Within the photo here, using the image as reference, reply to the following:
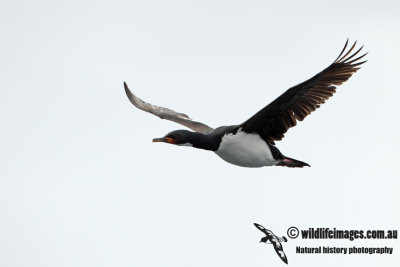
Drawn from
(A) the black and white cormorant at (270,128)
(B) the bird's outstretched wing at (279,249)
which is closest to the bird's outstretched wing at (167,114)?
(A) the black and white cormorant at (270,128)

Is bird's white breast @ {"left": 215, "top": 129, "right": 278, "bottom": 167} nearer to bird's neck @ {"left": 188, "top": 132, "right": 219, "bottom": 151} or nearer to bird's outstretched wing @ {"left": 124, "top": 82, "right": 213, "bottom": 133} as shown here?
bird's neck @ {"left": 188, "top": 132, "right": 219, "bottom": 151}

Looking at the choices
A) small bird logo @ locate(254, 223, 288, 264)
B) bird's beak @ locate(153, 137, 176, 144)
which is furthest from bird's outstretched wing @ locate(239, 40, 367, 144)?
small bird logo @ locate(254, 223, 288, 264)

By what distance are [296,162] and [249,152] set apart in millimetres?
1287

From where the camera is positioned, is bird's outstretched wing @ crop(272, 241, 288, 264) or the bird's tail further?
bird's outstretched wing @ crop(272, 241, 288, 264)

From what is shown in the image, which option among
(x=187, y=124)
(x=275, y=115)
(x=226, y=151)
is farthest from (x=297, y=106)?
(x=187, y=124)

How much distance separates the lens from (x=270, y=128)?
69.9ft

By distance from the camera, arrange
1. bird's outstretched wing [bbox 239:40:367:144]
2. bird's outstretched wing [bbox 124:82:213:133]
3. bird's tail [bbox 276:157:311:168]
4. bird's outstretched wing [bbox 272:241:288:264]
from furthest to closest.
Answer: bird's outstretched wing [bbox 272:241:288:264] → bird's outstretched wing [bbox 124:82:213:133] → bird's tail [bbox 276:157:311:168] → bird's outstretched wing [bbox 239:40:367:144]

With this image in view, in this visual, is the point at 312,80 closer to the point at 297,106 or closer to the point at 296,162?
the point at 297,106

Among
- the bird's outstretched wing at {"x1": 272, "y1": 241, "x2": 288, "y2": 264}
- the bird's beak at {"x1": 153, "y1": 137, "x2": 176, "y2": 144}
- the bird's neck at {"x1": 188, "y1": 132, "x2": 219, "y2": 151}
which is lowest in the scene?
the bird's outstretched wing at {"x1": 272, "y1": 241, "x2": 288, "y2": 264}

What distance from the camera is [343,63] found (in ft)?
66.8

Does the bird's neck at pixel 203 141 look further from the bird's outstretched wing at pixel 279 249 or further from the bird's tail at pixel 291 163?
the bird's outstretched wing at pixel 279 249

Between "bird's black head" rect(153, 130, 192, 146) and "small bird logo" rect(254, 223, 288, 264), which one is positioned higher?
"bird's black head" rect(153, 130, 192, 146)

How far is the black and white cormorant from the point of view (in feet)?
66.9

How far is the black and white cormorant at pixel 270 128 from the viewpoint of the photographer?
20.4 meters
